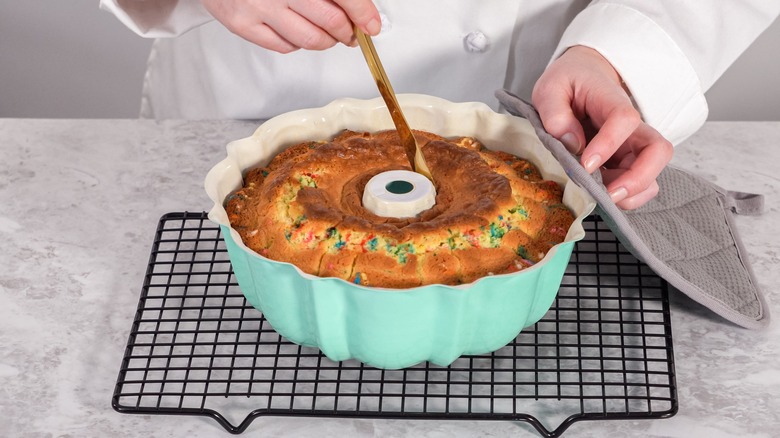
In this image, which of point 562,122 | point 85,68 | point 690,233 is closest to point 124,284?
point 562,122

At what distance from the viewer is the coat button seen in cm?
137

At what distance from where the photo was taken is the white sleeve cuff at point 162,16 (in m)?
1.36

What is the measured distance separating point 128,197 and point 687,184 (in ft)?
2.67

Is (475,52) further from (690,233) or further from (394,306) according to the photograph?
(394,306)

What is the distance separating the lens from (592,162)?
100 centimetres

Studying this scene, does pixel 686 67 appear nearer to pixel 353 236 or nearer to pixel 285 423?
pixel 353 236

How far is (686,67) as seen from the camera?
124 centimetres

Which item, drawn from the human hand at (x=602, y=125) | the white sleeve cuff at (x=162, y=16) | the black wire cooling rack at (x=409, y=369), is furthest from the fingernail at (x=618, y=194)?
the white sleeve cuff at (x=162, y=16)

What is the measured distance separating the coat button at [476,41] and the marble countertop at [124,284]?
36cm

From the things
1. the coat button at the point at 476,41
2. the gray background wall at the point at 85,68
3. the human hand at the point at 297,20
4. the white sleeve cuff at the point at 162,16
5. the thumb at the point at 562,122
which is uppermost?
the gray background wall at the point at 85,68

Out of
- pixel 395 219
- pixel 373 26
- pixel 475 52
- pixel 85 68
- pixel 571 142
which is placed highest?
pixel 85 68

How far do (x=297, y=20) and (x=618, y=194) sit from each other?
0.43 meters

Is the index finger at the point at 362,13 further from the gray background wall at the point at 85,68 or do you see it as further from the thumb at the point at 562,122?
the gray background wall at the point at 85,68

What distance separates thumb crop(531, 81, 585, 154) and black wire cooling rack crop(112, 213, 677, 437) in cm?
16
